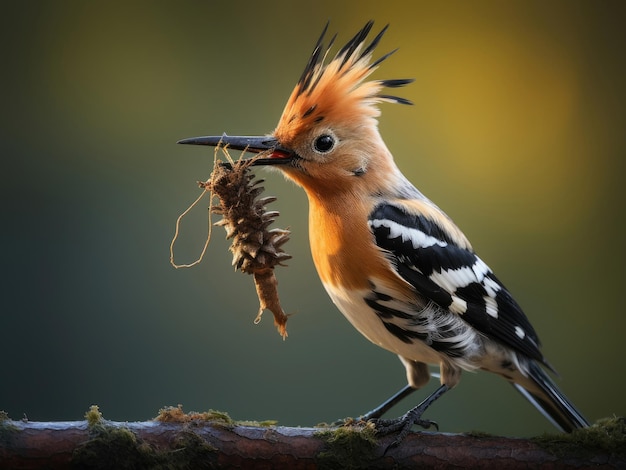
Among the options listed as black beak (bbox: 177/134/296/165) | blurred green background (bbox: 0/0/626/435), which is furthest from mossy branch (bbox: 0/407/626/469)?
blurred green background (bbox: 0/0/626/435)

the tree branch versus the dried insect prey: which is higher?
the dried insect prey

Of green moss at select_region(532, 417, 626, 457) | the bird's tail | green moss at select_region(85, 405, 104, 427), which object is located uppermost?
green moss at select_region(85, 405, 104, 427)

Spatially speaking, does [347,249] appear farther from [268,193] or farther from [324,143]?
[268,193]

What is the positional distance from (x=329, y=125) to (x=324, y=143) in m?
0.05

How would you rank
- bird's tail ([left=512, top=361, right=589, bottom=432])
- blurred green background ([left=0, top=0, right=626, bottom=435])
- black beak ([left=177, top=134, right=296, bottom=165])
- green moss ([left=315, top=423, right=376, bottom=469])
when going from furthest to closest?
1. blurred green background ([left=0, top=0, right=626, bottom=435])
2. bird's tail ([left=512, top=361, right=589, bottom=432])
3. black beak ([left=177, top=134, right=296, bottom=165])
4. green moss ([left=315, top=423, right=376, bottom=469])

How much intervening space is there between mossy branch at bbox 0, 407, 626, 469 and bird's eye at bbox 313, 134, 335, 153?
0.66 m

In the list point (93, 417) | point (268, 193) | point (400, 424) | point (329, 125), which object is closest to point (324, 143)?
point (329, 125)

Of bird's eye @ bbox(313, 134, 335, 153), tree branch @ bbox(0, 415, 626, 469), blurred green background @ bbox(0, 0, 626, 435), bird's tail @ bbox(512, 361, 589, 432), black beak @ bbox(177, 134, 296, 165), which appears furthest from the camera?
blurred green background @ bbox(0, 0, 626, 435)

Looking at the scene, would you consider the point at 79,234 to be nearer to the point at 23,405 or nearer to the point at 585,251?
the point at 23,405

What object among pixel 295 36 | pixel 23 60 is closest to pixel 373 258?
pixel 295 36

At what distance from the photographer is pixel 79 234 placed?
2.94 meters

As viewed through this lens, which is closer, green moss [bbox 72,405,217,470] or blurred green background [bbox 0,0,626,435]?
green moss [bbox 72,405,217,470]

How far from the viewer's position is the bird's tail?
1988 millimetres

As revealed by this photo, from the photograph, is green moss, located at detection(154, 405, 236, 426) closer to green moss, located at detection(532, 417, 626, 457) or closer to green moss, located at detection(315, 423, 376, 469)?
green moss, located at detection(315, 423, 376, 469)
